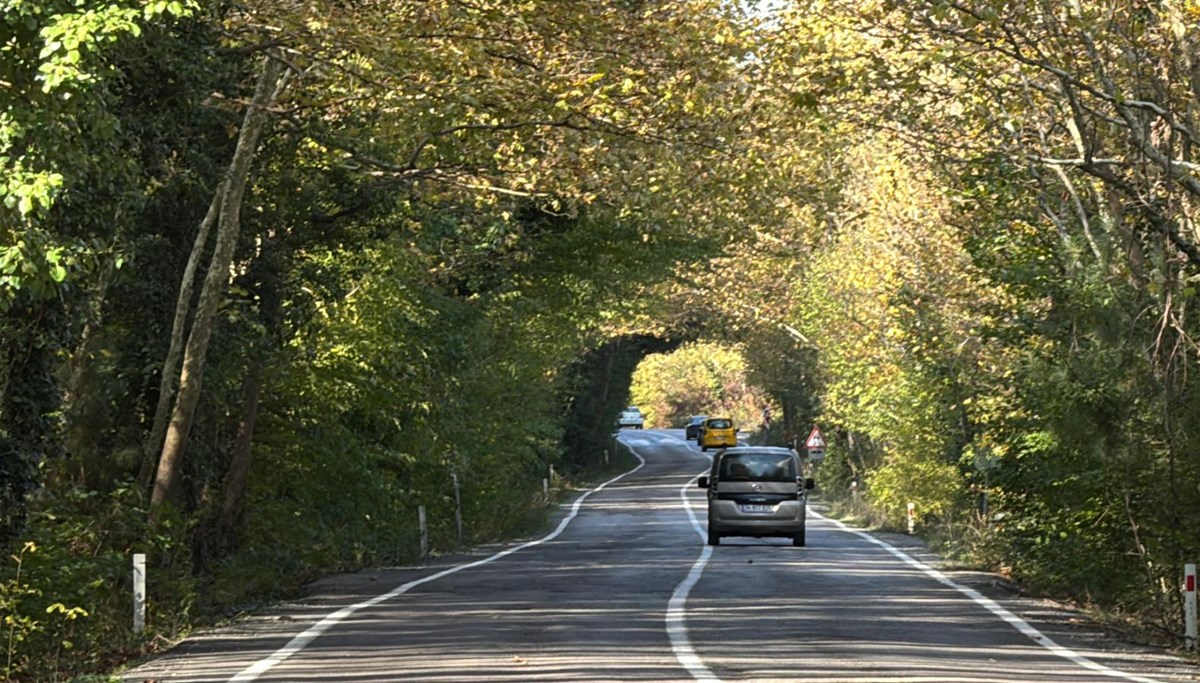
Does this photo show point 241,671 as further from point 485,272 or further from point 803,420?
point 803,420

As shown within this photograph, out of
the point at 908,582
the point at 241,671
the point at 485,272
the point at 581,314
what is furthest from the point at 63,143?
the point at 581,314

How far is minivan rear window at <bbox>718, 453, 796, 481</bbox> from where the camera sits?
119 ft

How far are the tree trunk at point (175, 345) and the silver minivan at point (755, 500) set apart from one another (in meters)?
13.6

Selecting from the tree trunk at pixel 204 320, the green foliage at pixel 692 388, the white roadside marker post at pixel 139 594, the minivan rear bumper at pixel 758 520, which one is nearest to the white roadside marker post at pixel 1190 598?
the white roadside marker post at pixel 139 594

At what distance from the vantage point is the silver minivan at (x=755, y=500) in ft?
118

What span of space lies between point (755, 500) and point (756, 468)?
593 millimetres

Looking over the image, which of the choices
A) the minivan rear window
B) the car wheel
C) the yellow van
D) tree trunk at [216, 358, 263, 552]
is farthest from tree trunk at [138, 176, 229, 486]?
the yellow van

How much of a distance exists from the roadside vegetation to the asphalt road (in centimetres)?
134

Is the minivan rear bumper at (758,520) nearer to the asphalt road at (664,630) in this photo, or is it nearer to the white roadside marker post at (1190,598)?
the asphalt road at (664,630)

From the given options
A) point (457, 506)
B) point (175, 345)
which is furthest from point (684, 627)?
point (457, 506)

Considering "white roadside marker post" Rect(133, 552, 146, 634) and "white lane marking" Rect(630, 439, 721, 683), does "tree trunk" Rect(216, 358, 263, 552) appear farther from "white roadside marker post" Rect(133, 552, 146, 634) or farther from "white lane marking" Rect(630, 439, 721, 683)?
"white roadside marker post" Rect(133, 552, 146, 634)

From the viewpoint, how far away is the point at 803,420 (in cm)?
7700

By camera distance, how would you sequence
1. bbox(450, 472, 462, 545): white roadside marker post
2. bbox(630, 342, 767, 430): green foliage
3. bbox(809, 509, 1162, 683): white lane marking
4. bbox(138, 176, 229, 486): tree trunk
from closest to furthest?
bbox(809, 509, 1162, 683): white lane marking < bbox(138, 176, 229, 486): tree trunk < bbox(450, 472, 462, 545): white roadside marker post < bbox(630, 342, 767, 430): green foliage

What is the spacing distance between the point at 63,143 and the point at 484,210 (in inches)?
775
